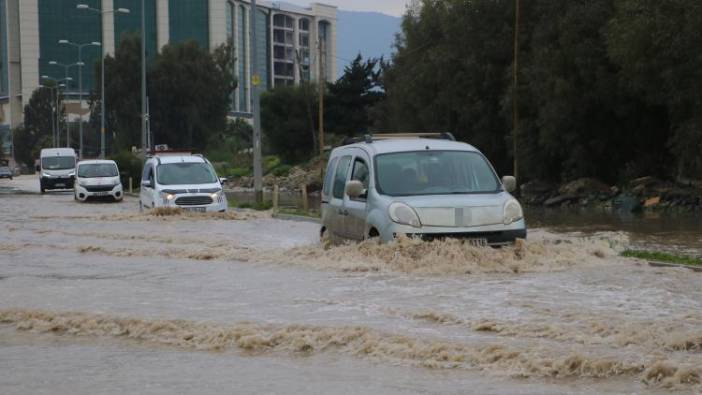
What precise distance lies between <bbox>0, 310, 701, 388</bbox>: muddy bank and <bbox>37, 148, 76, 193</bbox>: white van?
4510 cm

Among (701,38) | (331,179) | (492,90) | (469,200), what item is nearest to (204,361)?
(469,200)

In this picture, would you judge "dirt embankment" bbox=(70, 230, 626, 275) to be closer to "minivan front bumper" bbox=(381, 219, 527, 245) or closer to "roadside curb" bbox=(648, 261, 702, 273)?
"minivan front bumper" bbox=(381, 219, 527, 245)

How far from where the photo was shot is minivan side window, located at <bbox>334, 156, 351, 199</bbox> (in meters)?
16.0

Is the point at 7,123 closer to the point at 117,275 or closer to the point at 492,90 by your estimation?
the point at 492,90

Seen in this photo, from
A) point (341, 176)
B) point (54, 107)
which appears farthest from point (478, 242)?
point (54, 107)

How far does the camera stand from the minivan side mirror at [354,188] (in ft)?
48.4

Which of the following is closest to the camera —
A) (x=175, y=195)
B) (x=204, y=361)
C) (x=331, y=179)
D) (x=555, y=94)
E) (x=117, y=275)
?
(x=204, y=361)

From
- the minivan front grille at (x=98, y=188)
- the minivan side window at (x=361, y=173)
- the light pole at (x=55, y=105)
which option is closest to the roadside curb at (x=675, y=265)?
the minivan side window at (x=361, y=173)

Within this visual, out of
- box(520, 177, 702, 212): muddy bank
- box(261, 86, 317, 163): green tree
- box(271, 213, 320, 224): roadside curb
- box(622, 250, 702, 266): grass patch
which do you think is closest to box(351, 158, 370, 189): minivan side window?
box(622, 250, 702, 266): grass patch

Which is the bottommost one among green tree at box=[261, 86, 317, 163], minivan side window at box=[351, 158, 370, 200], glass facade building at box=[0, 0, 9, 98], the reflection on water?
the reflection on water

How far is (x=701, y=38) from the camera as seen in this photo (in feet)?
138

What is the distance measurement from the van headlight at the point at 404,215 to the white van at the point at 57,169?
4295cm

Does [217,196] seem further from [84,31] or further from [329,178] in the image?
[84,31]

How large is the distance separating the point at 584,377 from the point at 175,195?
21.8m
